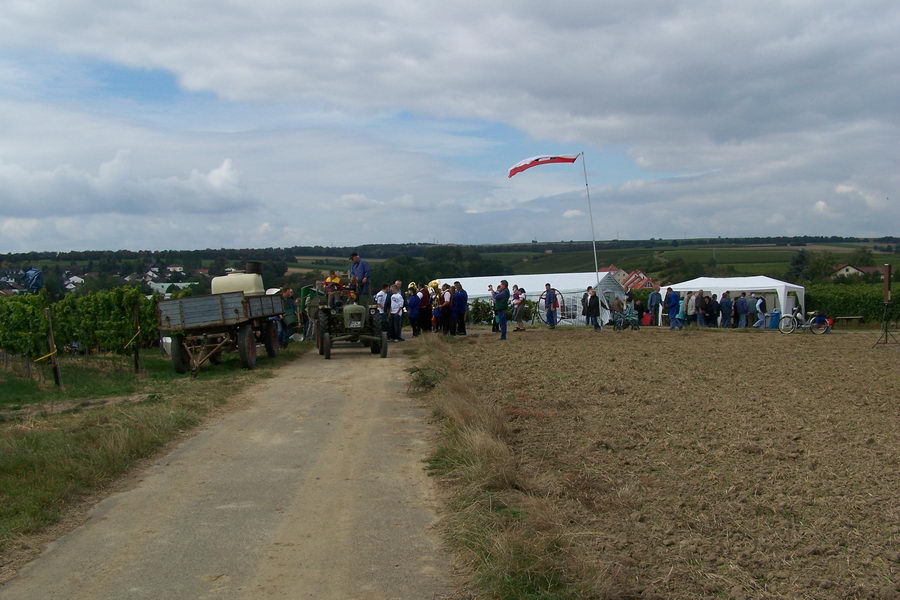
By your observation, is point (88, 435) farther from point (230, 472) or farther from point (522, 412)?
point (522, 412)

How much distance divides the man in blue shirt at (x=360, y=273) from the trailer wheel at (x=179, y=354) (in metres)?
4.77

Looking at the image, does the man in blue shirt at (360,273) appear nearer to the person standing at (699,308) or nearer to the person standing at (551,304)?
the person standing at (551,304)

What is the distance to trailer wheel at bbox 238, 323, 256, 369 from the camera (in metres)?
15.7

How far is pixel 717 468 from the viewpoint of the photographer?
7.96m

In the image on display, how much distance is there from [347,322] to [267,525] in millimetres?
11788

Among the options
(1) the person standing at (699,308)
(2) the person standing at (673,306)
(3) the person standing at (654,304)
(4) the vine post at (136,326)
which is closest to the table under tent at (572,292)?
(3) the person standing at (654,304)

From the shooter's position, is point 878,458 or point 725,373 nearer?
point 878,458

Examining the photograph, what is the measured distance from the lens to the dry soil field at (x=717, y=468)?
5380mm

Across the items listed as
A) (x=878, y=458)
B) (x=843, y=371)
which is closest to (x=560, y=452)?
(x=878, y=458)

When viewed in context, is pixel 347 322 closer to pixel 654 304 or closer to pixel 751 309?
pixel 654 304

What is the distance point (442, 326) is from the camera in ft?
80.0

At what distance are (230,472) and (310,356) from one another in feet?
36.2

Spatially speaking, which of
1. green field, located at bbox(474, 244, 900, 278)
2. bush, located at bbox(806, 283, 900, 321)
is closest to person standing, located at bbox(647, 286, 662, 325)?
bush, located at bbox(806, 283, 900, 321)

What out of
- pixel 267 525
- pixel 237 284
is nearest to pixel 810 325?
pixel 237 284
